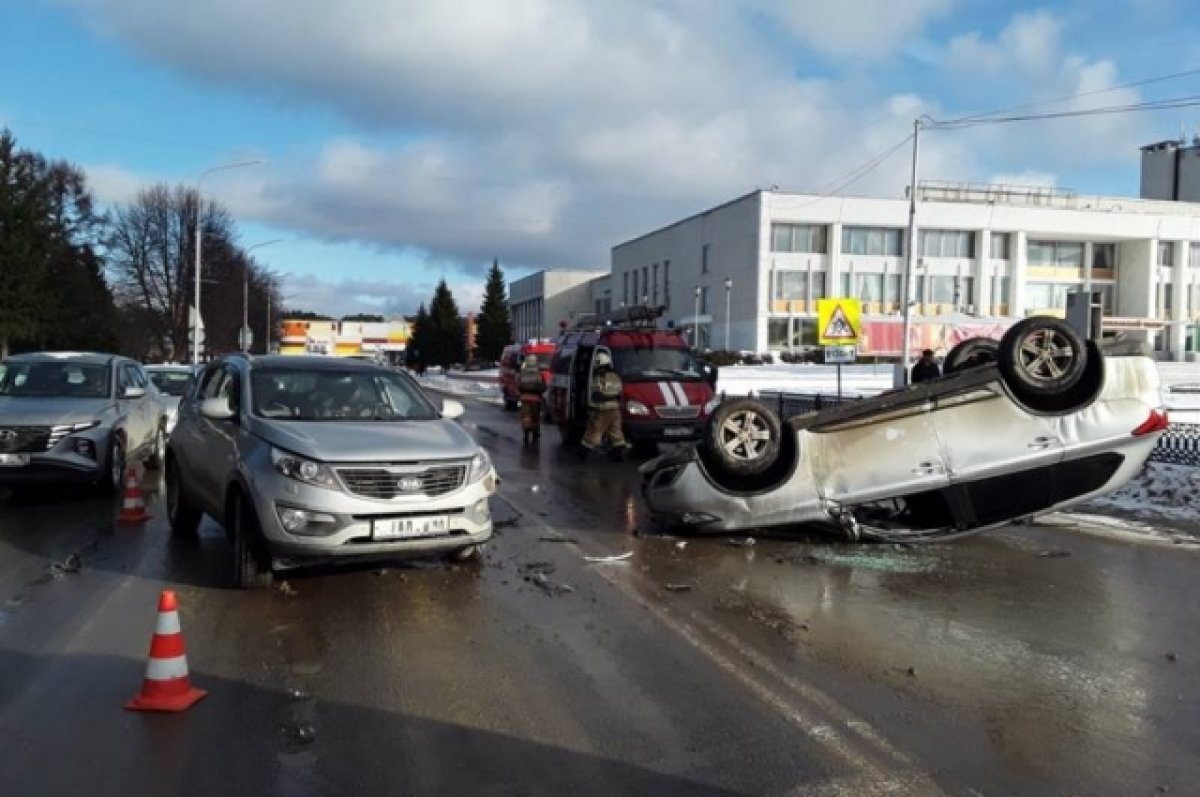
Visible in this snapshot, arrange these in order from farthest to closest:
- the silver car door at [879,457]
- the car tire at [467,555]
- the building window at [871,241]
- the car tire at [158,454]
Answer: the building window at [871,241] → the car tire at [158,454] → the silver car door at [879,457] → the car tire at [467,555]

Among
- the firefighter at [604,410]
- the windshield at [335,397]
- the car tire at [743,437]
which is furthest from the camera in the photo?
the firefighter at [604,410]

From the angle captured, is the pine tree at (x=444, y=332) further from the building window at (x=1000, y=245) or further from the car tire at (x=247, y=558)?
the car tire at (x=247, y=558)

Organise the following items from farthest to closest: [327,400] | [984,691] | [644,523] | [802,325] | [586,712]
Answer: [802,325] < [644,523] < [327,400] < [984,691] < [586,712]

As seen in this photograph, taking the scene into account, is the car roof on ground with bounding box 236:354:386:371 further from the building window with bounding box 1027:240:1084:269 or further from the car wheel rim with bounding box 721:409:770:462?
the building window with bounding box 1027:240:1084:269

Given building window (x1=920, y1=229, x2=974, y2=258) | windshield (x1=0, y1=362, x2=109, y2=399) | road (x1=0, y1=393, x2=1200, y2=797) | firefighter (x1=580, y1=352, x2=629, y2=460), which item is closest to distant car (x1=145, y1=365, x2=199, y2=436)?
windshield (x1=0, y1=362, x2=109, y2=399)

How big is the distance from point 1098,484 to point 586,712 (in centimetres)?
563

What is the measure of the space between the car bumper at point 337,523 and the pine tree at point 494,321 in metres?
101

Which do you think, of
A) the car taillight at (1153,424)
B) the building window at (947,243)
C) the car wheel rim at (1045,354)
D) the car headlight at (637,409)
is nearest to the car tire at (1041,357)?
the car wheel rim at (1045,354)

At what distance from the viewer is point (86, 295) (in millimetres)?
58562

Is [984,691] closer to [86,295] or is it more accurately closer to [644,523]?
[644,523]

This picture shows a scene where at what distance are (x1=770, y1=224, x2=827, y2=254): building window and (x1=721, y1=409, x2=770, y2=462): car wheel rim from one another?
67605mm

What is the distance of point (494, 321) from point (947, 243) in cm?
4995

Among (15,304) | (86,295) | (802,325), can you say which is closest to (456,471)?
(15,304)

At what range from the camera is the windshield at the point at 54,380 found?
11969mm
